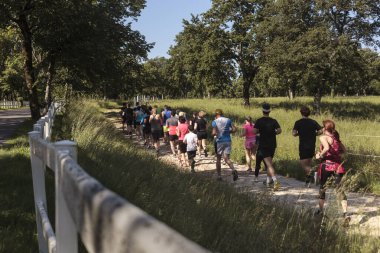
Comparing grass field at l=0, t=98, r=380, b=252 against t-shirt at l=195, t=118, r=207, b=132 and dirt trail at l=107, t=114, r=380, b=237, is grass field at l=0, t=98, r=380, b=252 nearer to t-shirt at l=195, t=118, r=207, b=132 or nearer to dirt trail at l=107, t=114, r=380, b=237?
dirt trail at l=107, t=114, r=380, b=237

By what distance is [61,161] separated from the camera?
1.87m

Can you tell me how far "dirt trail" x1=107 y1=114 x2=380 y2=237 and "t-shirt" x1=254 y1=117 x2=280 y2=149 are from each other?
1079 mm

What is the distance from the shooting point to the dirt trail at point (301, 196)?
628cm

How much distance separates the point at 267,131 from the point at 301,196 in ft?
5.92

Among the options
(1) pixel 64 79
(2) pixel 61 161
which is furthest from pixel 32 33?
(2) pixel 61 161

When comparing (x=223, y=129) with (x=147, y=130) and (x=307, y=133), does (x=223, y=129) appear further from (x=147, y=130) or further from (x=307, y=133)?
(x=147, y=130)

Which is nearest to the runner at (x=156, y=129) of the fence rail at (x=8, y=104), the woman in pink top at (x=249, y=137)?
the woman in pink top at (x=249, y=137)

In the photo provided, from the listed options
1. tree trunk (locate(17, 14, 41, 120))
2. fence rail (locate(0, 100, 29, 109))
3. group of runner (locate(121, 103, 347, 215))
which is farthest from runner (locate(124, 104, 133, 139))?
fence rail (locate(0, 100, 29, 109))

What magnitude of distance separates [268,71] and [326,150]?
107 feet

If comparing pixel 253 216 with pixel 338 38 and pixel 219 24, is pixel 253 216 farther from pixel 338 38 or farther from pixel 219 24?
pixel 219 24

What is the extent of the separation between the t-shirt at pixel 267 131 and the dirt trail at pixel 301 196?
1079 mm

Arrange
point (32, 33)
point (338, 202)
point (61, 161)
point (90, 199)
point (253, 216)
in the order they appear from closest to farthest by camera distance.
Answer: point (90, 199), point (61, 161), point (338, 202), point (253, 216), point (32, 33)

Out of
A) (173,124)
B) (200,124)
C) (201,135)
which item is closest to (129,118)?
(173,124)

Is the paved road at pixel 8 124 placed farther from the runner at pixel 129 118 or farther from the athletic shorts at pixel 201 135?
the athletic shorts at pixel 201 135
